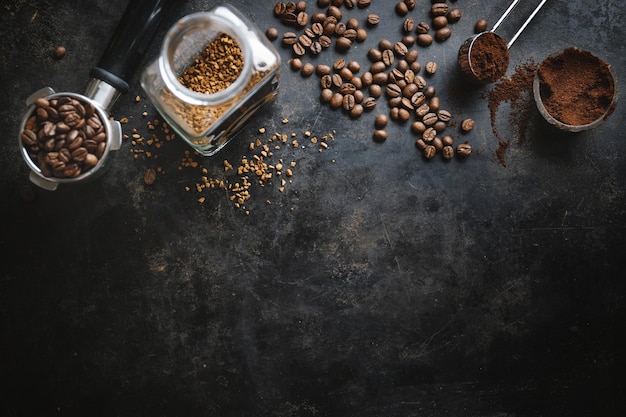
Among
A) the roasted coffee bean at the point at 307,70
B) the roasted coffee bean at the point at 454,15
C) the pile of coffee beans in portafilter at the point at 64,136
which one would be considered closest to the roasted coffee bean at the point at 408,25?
the roasted coffee bean at the point at 454,15

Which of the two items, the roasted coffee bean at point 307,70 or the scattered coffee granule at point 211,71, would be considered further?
the roasted coffee bean at point 307,70

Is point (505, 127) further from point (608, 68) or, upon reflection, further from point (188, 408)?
point (188, 408)

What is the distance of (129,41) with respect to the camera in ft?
5.18

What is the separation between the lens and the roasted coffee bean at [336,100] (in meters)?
1.73

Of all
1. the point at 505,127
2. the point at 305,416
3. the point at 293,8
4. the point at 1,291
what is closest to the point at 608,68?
the point at 505,127

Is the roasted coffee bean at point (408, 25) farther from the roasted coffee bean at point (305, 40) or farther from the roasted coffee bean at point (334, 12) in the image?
the roasted coffee bean at point (305, 40)

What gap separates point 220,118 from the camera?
4.80 ft

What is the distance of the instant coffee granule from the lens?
1701mm

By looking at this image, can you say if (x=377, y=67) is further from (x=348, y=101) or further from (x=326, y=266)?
(x=326, y=266)

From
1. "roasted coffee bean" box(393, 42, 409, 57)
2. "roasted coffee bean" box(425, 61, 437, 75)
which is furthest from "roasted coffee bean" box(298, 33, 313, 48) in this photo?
"roasted coffee bean" box(425, 61, 437, 75)

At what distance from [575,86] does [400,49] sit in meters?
0.63

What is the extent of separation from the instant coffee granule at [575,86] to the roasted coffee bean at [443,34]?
0.34 metres

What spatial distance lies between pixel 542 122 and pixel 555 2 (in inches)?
17.2

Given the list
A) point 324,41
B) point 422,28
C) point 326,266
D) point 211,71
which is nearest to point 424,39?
point 422,28
